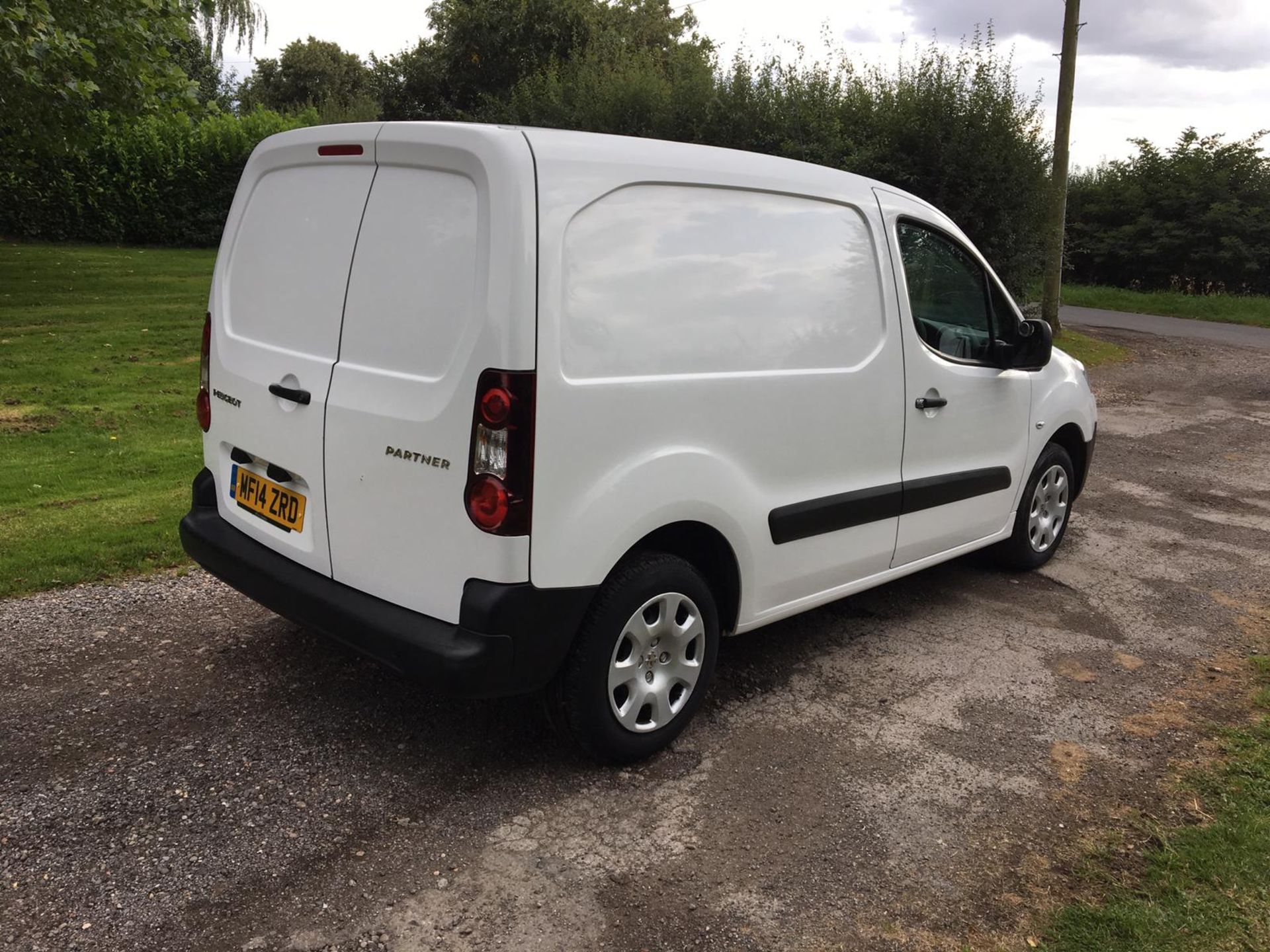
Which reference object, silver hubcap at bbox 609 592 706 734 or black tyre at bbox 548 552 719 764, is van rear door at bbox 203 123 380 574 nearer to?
black tyre at bbox 548 552 719 764

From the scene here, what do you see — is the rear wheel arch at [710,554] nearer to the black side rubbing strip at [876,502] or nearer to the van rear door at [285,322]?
the black side rubbing strip at [876,502]

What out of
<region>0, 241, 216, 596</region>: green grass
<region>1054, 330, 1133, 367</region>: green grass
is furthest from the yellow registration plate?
<region>1054, 330, 1133, 367</region>: green grass

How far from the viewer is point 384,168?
313cm

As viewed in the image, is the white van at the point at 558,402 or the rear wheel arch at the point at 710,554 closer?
the white van at the point at 558,402

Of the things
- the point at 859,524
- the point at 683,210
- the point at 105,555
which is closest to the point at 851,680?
the point at 859,524

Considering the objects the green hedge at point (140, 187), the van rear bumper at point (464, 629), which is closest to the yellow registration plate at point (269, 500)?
the van rear bumper at point (464, 629)

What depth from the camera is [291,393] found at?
10.8ft

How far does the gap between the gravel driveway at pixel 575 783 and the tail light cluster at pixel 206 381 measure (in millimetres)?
955

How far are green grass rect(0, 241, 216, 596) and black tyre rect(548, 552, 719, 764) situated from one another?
113 inches

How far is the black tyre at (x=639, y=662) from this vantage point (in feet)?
10.2

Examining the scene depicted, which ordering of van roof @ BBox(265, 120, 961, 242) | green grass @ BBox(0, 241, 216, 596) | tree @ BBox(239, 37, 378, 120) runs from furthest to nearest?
1. tree @ BBox(239, 37, 378, 120)
2. green grass @ BBox(0, 241, 216, 596)
3. van roof @ BBox(265, 120, 961, 242)

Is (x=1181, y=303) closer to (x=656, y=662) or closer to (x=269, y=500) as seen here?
(x=656, y=662)

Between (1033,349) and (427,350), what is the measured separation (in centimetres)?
300

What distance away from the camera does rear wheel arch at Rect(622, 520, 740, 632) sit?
3371mm
